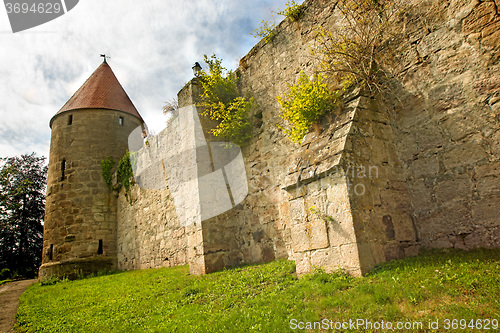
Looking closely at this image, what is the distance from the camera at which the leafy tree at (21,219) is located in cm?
1952

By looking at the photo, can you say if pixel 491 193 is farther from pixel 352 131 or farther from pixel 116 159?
pixel 116 159

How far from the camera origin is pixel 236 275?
570 cm

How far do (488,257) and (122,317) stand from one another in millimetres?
4883

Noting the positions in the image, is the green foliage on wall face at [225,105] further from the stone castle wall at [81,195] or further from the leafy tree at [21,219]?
the leafy tree at [21,219]

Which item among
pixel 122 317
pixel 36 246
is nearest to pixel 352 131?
pixel 122 317

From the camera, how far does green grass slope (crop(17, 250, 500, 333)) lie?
2.65 metres

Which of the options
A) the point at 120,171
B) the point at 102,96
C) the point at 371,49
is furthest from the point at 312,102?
the point at 102,96

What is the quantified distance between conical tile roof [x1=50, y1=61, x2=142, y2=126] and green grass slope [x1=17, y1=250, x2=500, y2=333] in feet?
37.5

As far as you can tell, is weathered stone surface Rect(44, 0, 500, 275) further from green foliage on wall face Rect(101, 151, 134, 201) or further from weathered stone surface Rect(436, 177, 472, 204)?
green foliage on wall face Rect(101, 151, 134, 201)

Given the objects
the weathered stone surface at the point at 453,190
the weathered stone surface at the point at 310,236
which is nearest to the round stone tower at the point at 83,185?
the weathered stone surface at the point at 310,236

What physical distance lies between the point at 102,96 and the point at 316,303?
1555 cm

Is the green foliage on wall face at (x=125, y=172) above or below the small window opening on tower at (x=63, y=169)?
below

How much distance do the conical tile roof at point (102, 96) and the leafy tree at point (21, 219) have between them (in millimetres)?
9193

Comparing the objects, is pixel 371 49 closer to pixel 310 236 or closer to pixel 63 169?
pixel 310 236
